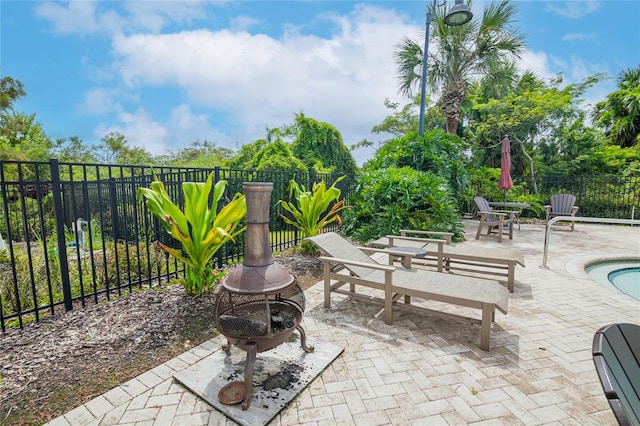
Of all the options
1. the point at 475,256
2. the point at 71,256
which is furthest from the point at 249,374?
the point at 71,256

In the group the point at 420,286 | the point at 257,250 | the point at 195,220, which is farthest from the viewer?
the point at 195,220

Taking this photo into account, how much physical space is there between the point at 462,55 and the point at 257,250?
12.5m

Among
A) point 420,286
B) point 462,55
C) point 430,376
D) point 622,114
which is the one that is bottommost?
point 430,376

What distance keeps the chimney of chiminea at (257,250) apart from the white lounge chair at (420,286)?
3.96 feet

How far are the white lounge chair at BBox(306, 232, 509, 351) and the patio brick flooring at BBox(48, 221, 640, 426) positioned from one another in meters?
0.22

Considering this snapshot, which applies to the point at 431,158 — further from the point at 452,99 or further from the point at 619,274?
the point at 452,99

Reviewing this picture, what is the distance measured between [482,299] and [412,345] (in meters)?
0.73

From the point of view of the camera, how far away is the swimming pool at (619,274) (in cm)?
492

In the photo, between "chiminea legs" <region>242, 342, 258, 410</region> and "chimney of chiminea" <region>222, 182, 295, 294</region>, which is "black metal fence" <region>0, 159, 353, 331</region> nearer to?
"chimney of chiminea" <region>222, 182, 295, 294</region>

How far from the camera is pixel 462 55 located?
11.4m

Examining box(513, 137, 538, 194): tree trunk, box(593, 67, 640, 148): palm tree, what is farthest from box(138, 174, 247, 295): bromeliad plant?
box(593, 67, 640, 148): palm tree

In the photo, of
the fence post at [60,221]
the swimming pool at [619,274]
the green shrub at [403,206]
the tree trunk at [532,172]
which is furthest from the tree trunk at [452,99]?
the fence post at [60,221]

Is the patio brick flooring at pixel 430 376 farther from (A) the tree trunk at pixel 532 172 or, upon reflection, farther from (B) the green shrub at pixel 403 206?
(A) the tree trunk at pixel 532 172

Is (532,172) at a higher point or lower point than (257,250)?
higher
